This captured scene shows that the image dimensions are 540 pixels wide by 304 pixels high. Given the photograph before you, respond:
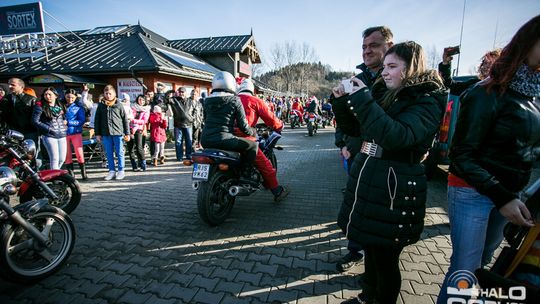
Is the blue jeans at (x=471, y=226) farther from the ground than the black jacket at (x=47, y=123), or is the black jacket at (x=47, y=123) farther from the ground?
the black jacket at (x=47, y=123)

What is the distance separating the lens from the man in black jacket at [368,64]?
8.27 ft

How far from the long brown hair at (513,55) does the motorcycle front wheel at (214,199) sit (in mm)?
2899

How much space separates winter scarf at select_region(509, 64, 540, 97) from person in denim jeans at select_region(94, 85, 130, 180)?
20.6 feet

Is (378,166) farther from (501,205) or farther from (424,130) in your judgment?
(501,205)

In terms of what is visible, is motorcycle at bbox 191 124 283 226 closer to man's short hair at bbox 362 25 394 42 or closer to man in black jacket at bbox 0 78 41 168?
man's short hair at bbox 362 25 394 42

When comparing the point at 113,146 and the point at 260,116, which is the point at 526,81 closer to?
the point at 260,116

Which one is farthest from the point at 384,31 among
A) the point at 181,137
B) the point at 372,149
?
the point at 181,137

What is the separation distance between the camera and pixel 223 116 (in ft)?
12.0

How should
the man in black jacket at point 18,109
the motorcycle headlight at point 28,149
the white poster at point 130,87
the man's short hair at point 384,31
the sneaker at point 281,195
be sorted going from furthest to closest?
1. the white poster at point 130,87
2. the man in black jacket at point 18,109
3. the sneaker at point 281,195
4. the motorcycle headlight at point 28,149
5. the man's short hair at point 384,31

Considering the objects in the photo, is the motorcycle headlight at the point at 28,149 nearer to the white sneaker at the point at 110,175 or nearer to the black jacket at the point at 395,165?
the white sneaker at the point at 110,175

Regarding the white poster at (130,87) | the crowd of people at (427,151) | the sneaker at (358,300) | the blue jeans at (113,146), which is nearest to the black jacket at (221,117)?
the crowd of people at (427,151)

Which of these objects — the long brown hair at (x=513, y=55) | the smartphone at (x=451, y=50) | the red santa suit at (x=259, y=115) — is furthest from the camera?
the red santa suit at (x=259, y=115)

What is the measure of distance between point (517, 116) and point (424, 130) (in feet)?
1.55

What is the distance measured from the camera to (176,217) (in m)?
3.91
